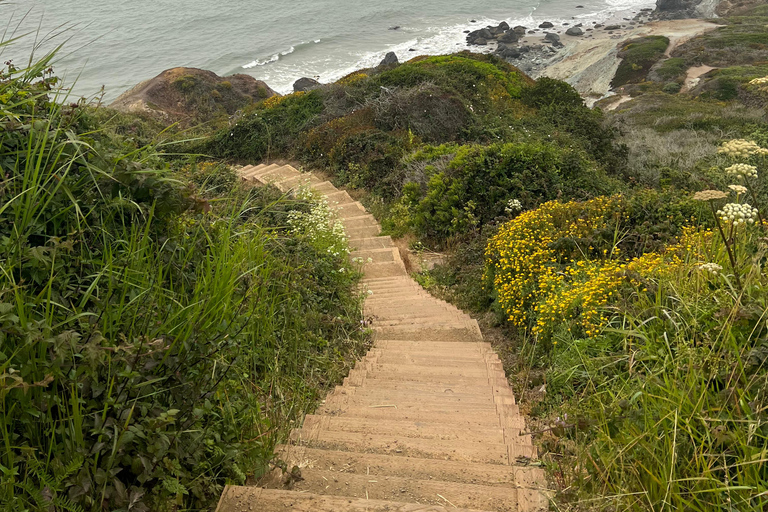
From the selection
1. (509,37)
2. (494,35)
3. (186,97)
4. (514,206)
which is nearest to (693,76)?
(509,37)

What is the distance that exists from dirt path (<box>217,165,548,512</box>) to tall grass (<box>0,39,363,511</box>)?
0.28 metres

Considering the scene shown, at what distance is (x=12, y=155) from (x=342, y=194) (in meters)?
9.57

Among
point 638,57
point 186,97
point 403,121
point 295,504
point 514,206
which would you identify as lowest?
point 638,57

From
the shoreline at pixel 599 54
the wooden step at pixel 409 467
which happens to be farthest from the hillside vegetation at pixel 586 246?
the shoreline at pixel 599 54

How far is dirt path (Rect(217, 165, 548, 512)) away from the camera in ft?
8.92

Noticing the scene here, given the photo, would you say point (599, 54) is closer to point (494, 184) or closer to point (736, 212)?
point (494, 184)

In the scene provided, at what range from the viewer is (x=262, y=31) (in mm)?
47250

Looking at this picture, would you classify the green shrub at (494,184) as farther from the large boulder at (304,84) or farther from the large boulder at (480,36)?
the large boulder at (480,36)

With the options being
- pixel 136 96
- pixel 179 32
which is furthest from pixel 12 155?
pixel 179 32

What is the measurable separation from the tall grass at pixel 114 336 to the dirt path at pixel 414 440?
28 centimetres

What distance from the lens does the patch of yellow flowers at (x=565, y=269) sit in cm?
485

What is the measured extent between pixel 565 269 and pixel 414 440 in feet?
11.6

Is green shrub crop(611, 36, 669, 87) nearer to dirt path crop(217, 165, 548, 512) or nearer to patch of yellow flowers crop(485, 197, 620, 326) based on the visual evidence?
patch of yellow flowers crop(485, 197, 620, 326)

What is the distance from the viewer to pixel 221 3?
54.3 metres
